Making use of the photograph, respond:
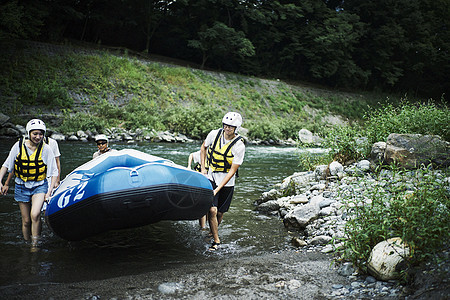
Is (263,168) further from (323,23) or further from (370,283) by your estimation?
(323,23)

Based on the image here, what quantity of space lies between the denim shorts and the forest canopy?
18848mm

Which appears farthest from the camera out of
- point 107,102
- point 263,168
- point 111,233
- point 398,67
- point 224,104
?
point 398,67

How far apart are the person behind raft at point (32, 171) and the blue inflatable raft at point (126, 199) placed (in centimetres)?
36

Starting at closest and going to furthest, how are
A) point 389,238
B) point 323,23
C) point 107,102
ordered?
1. point 389,238
2. point 107,102
3. point 323,23

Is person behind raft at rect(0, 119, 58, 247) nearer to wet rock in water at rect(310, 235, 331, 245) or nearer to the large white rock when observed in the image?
wet rock in water at rect(310, 235, 331, 245)

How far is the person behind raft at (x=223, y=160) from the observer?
4172mm

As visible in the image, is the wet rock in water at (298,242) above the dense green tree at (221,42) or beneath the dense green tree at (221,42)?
beneath

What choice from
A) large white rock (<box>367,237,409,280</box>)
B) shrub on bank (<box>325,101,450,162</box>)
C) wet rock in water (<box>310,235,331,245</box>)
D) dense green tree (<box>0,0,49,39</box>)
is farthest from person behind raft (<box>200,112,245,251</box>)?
dense green tree (<box>0,0,49,39</box>)

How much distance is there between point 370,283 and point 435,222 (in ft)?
2.44

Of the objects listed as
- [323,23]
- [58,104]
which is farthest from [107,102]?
[323,23]

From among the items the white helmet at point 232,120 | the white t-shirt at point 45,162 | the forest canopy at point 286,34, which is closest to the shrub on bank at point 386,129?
the white helmet at point 232,120

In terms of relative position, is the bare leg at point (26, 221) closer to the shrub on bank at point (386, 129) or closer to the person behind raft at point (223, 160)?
the person behind raft at point (223, 160)

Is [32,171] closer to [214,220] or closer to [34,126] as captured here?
[34,126]

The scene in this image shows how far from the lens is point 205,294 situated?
2883 millimetres
